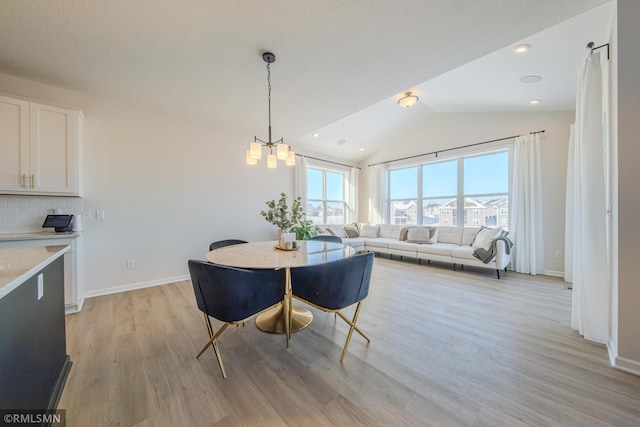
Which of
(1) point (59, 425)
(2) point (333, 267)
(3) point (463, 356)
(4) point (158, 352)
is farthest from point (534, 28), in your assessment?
(1) point (59, 425)

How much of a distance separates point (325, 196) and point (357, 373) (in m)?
4.86

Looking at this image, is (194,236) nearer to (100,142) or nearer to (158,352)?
(100,142)

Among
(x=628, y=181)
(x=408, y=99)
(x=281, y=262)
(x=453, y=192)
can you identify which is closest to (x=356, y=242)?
(x=453, y=192)

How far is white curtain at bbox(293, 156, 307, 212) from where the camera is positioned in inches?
197

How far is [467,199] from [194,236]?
5.36 metres

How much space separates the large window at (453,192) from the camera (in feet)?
14.8

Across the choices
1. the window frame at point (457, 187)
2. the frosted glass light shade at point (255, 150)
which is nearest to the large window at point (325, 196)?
the window frame at point (457, 187)

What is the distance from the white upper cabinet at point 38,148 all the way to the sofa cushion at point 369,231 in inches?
208

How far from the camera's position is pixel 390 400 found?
131 centimetres

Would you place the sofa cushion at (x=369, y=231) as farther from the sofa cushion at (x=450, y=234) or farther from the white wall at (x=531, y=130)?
the white wall at (x=531, y=130)

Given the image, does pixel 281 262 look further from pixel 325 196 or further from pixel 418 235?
pixel 325 196

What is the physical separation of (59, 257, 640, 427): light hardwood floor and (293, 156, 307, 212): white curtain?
3044 mm

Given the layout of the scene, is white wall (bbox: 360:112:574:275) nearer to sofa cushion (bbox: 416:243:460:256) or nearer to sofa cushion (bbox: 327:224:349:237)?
sofa cushion (bbox: 416:243:460:256)

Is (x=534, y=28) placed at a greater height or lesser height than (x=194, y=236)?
greater
